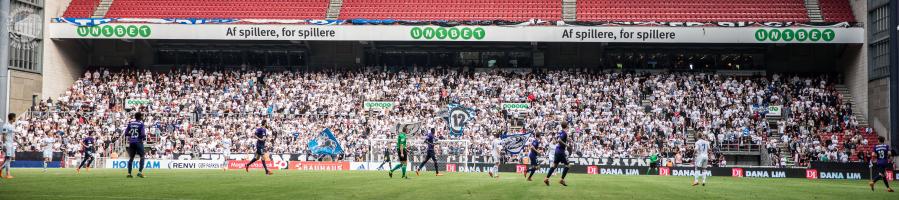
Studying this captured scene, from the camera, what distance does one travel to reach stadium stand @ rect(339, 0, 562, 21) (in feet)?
177

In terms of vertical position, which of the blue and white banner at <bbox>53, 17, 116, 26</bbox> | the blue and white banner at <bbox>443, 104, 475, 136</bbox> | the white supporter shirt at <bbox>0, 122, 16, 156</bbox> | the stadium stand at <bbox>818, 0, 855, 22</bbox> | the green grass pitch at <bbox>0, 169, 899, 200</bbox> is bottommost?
the green grass pitch at <bbox>0, 169, 899, 200</bbox>

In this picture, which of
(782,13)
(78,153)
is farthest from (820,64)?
(78,153)

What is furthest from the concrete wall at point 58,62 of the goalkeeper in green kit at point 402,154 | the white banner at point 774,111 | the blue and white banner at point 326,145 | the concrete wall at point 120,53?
the white banner at point 774,111

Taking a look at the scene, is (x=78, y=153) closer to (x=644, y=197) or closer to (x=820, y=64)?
(x=644, y=197)

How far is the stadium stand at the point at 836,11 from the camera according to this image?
51125mm

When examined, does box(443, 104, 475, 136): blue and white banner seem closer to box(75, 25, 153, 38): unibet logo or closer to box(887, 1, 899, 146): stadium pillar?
box(75, 25, 153, 38): unibet logo

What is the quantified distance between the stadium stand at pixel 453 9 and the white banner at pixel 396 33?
2573 mm

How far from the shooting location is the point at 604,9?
5488cm

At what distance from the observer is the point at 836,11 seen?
52.0 metres

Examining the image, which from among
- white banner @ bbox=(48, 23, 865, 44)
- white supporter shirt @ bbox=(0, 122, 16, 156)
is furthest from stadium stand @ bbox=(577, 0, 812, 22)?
white supporter shirt @ bbox=(0, 122, 16, 156)

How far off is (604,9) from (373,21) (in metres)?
15.1

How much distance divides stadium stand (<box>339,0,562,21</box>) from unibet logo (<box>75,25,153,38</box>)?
1181 cm

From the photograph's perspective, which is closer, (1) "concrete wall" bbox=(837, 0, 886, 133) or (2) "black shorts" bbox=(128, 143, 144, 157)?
(2) "black shorts" bbox=(128, 143, 144, 157)

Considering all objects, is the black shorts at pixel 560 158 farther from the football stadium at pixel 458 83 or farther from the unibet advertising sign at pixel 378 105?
the unibet advertising sign at pixel 378 105
